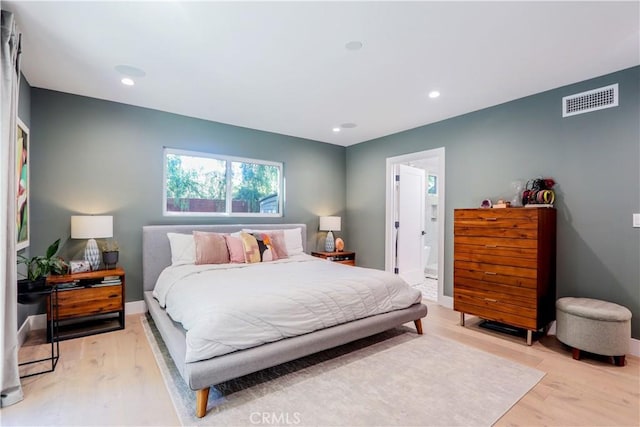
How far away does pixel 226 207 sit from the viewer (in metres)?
4.56

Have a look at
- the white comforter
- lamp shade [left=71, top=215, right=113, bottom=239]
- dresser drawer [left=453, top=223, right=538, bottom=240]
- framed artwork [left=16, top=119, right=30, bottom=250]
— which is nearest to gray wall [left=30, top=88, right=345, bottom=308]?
framed artwork [left=16, top=119, right=30, bottom=250]

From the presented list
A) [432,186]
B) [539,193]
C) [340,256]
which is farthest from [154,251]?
[432,186]

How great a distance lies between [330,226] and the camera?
5.31 m

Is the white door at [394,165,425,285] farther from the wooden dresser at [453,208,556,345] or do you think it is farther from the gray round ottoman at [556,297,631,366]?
the gray round ottoman at [556,297,631,366]

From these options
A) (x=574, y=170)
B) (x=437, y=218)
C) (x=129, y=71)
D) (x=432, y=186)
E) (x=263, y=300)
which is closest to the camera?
(x=263, y=300)

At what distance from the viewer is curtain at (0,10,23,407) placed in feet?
6.16

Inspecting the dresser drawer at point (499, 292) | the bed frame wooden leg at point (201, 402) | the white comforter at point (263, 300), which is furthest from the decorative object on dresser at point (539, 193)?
the bed frame wooden leg at point (201, 402)

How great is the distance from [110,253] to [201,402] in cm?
235

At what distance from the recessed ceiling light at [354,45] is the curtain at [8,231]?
7.57ft

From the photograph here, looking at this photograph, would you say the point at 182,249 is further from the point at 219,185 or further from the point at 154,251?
the point at 219,185

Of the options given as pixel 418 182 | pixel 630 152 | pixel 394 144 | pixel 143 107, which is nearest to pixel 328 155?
pixel 394 144

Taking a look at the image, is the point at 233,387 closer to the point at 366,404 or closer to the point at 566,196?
the point at 366,404

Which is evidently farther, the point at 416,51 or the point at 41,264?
the point at 41,264

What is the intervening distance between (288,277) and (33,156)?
3.06 metres
